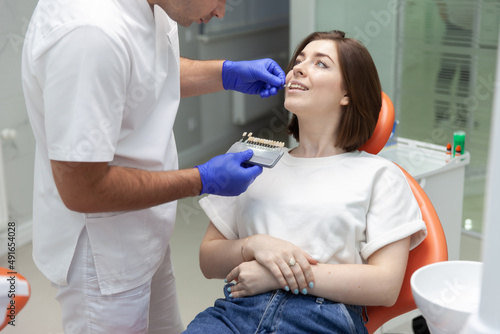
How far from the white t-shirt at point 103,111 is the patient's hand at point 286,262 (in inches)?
10.2

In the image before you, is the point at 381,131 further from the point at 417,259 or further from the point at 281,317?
the point at 281,317

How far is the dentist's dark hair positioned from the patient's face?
2 cm

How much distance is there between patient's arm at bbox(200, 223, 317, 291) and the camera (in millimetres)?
1385

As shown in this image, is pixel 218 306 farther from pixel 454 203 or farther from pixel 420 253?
pixel 454 203

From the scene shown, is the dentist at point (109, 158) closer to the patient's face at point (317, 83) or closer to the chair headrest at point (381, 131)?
the patient's face at point (317, 83)

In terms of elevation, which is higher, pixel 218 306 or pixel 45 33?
pixel 45 33

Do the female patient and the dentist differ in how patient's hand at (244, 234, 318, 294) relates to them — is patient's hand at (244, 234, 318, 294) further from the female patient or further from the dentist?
the dentist

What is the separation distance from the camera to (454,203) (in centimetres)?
223

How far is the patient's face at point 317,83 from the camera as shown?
1572 mm

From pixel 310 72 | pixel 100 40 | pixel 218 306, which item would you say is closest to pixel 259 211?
pixel 218 306

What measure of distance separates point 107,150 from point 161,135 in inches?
8.7

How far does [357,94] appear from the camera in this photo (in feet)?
5.21

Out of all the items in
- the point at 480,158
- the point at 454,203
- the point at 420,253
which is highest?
the point at 420,253

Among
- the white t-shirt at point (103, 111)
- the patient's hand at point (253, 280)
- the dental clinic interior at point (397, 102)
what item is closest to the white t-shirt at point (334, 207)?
the patient's hand at point (253, 280)
